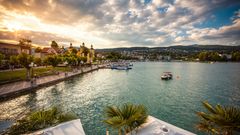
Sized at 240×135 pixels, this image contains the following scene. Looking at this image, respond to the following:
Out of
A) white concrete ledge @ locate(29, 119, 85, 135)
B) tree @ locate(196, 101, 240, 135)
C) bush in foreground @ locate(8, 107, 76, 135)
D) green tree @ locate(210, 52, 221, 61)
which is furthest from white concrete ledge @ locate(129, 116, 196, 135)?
green tree @ locate(210, 52, 221, 61)

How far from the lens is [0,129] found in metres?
8.57

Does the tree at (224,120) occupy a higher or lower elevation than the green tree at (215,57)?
lower

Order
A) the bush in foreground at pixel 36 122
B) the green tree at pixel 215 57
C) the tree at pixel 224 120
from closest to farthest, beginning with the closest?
1. the tree at pixel 224 120
2. the bush in foreground at pixel 36 122
3. the green tree at pixel 215 57

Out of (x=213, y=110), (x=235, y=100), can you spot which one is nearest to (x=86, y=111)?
(x=213, y=110)

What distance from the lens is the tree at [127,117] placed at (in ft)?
14.0

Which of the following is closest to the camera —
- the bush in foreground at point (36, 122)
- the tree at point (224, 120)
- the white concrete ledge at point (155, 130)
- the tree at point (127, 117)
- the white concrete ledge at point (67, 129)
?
the tree at point (224, 120)

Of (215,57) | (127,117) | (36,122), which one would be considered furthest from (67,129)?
(215,57)

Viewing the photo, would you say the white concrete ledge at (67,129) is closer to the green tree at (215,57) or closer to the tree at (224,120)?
the tree at (224,120)

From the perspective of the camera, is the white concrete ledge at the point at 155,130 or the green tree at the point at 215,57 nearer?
the white concrete ledge at the point at 155,130

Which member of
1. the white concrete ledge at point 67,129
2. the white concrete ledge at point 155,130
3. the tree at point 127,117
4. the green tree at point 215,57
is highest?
the green tree at point 215,57

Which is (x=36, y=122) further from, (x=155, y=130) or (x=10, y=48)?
(x=10, y=48)

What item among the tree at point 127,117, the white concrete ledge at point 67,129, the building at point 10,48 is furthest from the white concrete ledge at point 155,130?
the building at point 10,48

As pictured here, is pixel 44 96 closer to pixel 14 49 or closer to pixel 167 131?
pixel 167 131

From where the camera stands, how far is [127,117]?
461 centimetres
